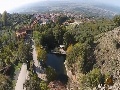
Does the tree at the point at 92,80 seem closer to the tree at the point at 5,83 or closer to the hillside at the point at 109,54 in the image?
the hillside at the point at 109,54

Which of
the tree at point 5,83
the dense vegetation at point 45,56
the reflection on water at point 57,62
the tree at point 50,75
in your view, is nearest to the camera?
the tree at point 5,83

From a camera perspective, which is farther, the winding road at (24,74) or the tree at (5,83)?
the winding road at (24,74)

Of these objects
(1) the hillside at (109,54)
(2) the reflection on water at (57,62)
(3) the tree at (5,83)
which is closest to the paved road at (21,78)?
(3) the tree at (5,83)

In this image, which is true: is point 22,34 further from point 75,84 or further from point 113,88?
point 113,88

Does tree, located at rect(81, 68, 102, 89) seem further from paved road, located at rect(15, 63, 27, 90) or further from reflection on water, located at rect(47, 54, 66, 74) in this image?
reflection on water, located at rect(47, 54, 66, 74)

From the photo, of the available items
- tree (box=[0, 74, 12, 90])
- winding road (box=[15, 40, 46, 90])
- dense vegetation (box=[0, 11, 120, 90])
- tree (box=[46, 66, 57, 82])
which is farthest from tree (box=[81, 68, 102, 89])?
tree (box=[0, 74, 12, 90])

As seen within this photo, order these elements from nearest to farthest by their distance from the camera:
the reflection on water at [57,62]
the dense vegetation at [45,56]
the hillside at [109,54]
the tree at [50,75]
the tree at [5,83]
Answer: the tree at [5,83]
the dense vegetation at [45,56]
the hillside at [109,54]
the tree at [50,75]
the reflection on water at [57,62]

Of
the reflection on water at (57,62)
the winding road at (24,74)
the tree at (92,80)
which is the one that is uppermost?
the tree at (92,80)

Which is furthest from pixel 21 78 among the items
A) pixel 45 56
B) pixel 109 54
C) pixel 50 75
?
pixel 109 54

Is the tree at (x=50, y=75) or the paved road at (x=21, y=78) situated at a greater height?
the tree at (x=50, y=75)
